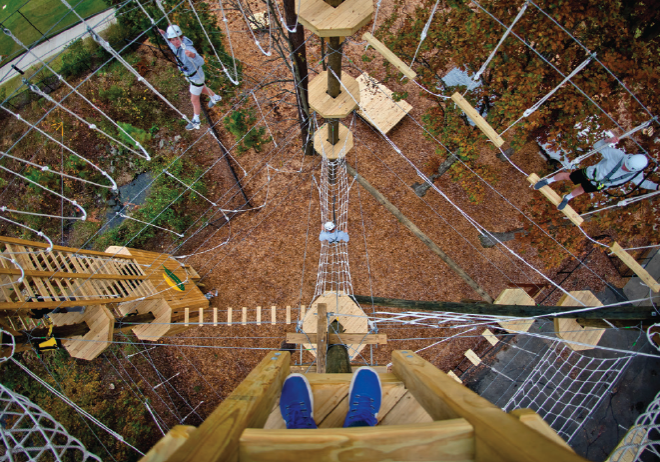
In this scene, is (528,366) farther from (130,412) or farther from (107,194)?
(107,194)

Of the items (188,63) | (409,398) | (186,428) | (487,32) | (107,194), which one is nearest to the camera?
(186,428)

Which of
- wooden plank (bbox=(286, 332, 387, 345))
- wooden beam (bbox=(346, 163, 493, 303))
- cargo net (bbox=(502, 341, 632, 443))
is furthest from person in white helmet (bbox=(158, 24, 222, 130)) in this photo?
cargo net (bbox=(502, 341, 632, 443))

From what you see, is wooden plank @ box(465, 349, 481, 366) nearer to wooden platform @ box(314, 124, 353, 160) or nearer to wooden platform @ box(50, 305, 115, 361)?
wooden platform @ box(314, 124, 353, 160)

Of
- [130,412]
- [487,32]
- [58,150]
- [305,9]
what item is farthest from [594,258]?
[58,150]

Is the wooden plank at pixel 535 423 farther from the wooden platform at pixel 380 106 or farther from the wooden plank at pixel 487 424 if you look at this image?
the wooden platform at pixel 380 106

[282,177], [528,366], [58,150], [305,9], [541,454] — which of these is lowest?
[528,366]

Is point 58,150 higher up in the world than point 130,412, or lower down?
higher up

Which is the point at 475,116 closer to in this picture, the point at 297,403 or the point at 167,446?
the point at 297,403
